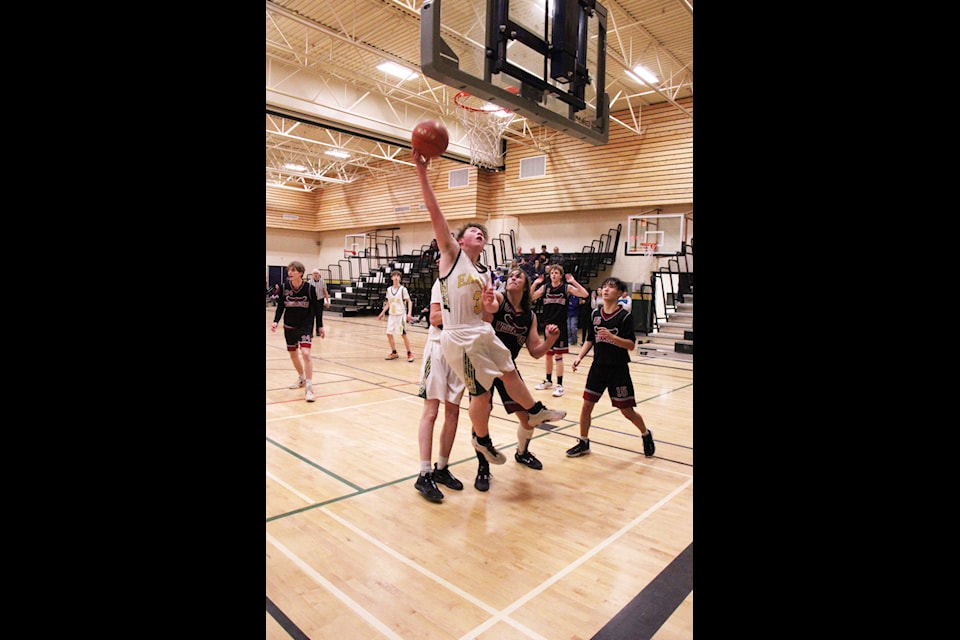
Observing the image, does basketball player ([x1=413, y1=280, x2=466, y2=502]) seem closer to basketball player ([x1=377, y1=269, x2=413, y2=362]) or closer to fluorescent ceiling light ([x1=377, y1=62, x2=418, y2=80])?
basketball player ([x1=377, y1=269, x2=413, y2=362])

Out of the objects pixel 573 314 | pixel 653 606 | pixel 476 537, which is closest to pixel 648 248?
pixel 573 314

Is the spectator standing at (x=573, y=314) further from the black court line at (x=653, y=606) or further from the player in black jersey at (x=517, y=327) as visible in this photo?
the black court line at (x=653, y=606)

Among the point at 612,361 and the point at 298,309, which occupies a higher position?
the point at 298,309

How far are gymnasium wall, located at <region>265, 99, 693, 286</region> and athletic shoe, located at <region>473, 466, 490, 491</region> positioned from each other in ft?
36.4

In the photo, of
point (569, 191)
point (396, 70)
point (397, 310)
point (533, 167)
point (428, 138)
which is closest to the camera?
Result: point (428, 138)

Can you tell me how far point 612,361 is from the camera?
4895 millimetres

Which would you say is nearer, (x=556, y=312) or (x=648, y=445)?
(x=648, y=445)

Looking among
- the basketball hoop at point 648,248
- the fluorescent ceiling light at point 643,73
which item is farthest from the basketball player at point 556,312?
the basketball hoop at point 648,248

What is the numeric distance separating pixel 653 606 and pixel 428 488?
1766 mm

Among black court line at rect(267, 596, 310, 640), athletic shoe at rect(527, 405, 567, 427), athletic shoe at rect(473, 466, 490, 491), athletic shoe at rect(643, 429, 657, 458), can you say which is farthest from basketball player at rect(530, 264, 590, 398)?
black court line at rect(267, 596, 310, 640)

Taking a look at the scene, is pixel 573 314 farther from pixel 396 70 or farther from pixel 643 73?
pixel 396 70

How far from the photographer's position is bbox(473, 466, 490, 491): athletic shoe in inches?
165
